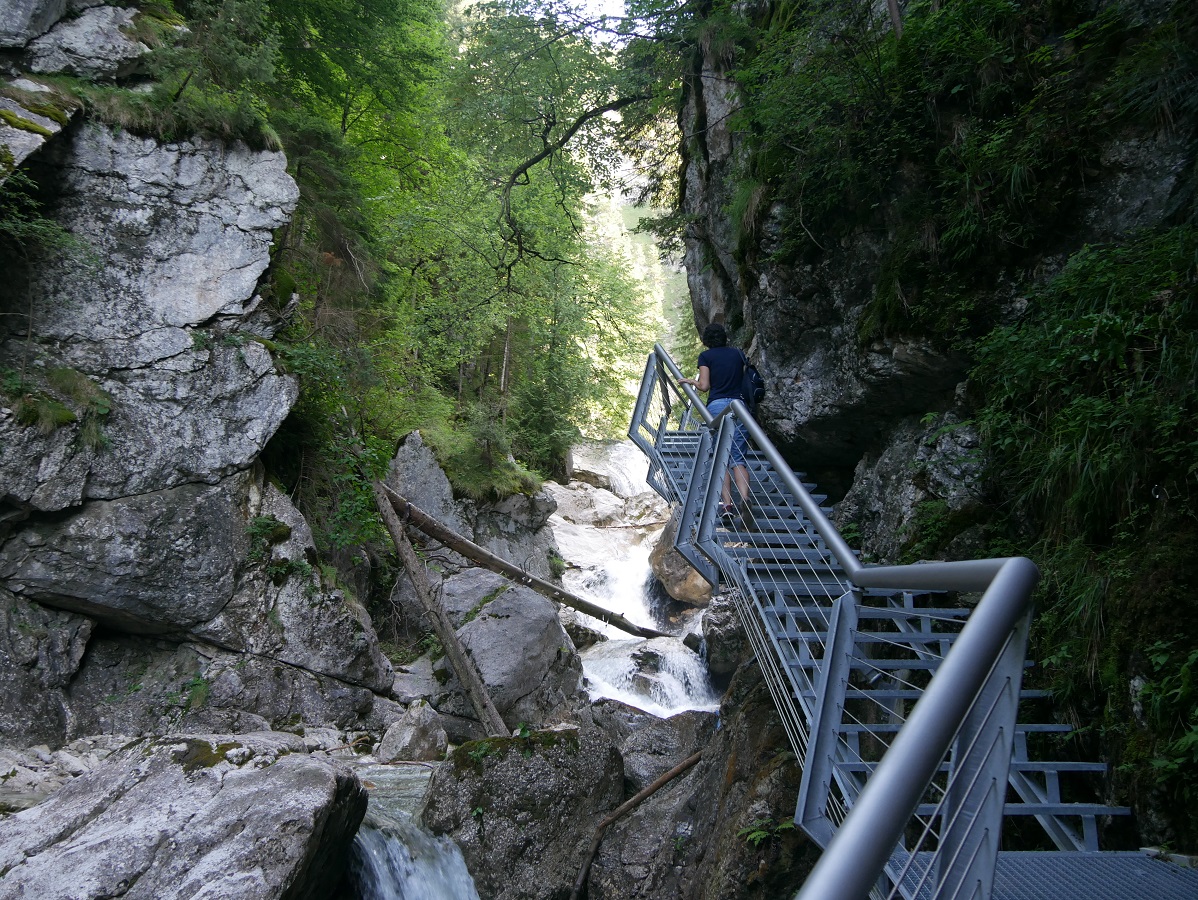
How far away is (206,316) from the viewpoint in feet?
31.6

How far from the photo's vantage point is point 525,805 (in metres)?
6.12

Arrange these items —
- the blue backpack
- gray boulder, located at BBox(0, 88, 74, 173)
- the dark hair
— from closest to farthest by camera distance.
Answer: the dark hair
the blue backpack
gray boulder, located at BBox(0, 88, 74, 173)

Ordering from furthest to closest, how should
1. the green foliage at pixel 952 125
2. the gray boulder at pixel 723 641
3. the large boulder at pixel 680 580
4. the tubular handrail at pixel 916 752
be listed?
the large boulder at pixel 680 580, the gray boulder at pixel 723 641, the green foliage at pixel 952 125, the tubular handrail at pixel 916 752

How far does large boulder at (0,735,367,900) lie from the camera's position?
13.4 ft

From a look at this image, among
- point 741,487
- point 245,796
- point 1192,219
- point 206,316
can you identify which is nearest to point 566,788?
point 245,796

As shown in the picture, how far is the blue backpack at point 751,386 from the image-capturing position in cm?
695

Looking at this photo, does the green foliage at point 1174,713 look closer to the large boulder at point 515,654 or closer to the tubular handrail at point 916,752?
the tubular handrail at point 916,752

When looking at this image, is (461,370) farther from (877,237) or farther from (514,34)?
(877,237)

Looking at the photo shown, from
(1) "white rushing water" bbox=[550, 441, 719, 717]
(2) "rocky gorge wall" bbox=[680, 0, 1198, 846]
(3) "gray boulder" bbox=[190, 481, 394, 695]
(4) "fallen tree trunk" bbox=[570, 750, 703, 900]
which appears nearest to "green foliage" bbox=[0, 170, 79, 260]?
(3) "gray boulder" bbox=[190, 481, 394, 695]

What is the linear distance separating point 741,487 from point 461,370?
532 inches

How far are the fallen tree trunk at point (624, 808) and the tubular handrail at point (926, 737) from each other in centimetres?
516

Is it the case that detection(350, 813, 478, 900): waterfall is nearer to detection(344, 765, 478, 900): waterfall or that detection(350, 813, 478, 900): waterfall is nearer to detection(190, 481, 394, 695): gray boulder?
detection(344, 765, 478, 900): waterfall

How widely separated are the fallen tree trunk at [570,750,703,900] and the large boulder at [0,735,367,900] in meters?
1.92

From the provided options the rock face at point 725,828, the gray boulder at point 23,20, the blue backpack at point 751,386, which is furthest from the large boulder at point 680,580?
the gray boulder at point 23,20
